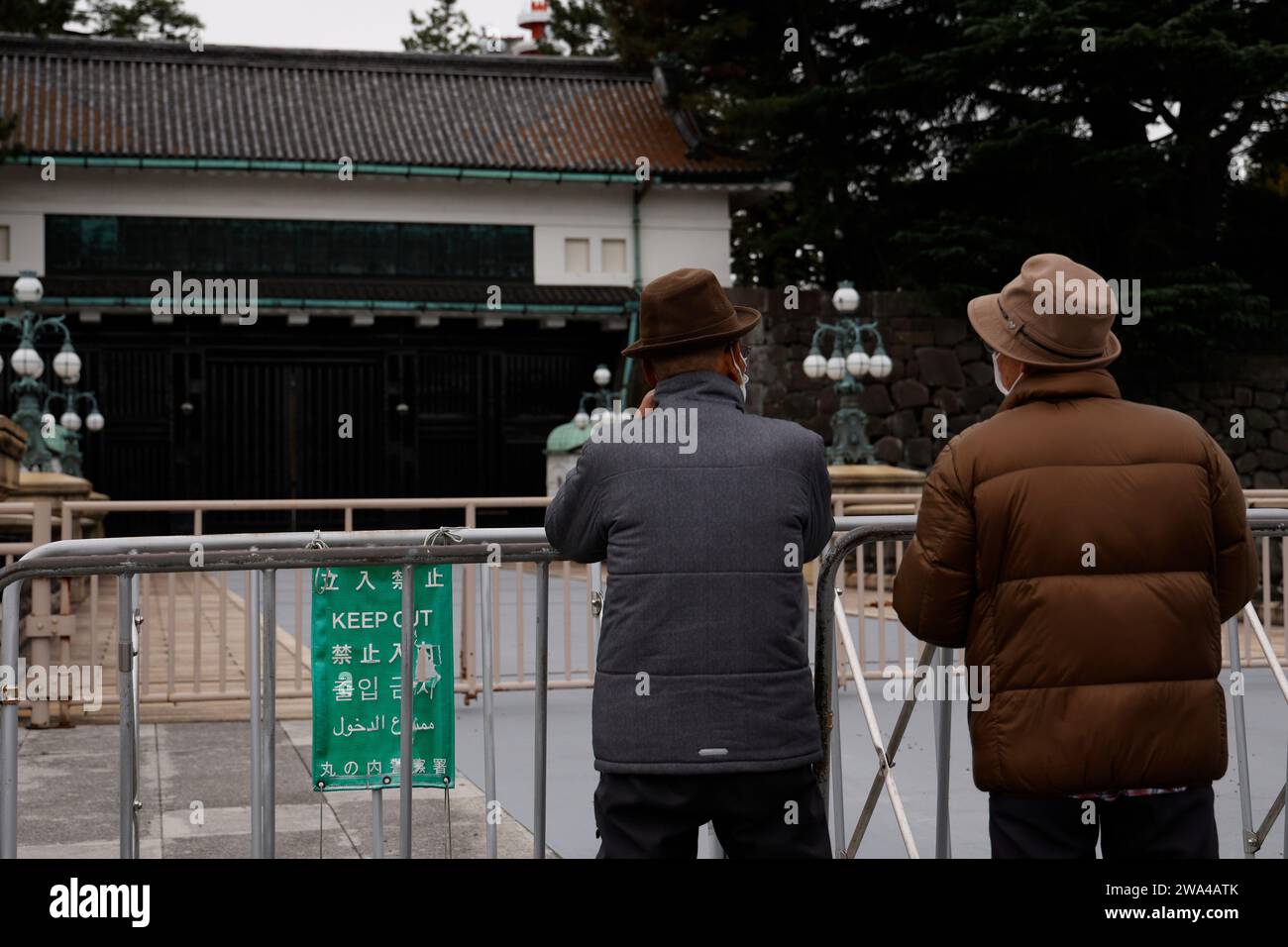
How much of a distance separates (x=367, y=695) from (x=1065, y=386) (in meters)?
2.02

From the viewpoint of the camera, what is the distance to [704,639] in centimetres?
294

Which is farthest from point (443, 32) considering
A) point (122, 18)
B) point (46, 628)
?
point (46, 628)

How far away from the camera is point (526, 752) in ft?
24.7

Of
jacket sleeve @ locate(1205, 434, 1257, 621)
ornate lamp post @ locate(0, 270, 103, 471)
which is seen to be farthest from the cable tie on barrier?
ornate lamp post @ locate(0, 270, 103, 471)

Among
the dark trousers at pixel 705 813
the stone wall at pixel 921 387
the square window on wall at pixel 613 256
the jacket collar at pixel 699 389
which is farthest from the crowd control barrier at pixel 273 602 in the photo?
the square window on wall at pixel 613 256

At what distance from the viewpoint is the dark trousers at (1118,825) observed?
9.77ft

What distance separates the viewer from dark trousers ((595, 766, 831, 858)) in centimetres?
294

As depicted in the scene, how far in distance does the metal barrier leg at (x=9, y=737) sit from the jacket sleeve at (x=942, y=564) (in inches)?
79.8

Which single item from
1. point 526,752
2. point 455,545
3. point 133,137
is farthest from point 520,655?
point 133,137

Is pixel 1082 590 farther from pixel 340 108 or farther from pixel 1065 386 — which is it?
pixel 340 108

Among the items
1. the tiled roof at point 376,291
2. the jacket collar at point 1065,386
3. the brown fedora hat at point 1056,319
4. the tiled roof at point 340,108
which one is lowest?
the jacket collar at point 1065,386

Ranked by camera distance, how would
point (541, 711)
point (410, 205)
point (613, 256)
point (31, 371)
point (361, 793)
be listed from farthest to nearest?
1. point (613, 256)
2. point (410, 205)
3. point (31, 371)
4. point (361, 793)
5. point (541, 711)

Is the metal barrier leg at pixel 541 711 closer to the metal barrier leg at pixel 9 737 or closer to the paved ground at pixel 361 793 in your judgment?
the paved ground at pixel 361 793
